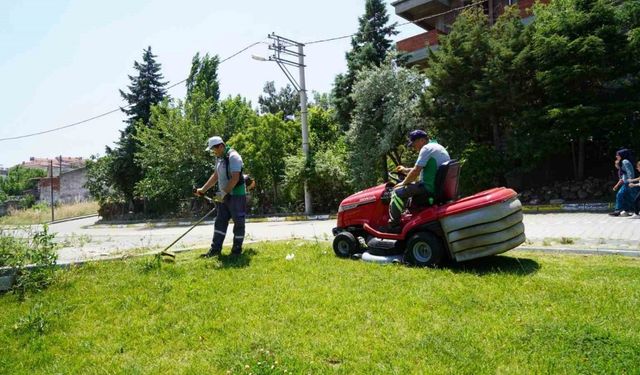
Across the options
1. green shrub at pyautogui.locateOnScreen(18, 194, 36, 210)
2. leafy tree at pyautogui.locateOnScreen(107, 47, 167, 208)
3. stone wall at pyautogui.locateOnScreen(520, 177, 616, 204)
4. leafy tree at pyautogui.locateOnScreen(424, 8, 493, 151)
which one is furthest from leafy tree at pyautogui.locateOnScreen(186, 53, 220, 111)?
stone wall at pyautogui.locateOnScreen(520, 177, 616, 204)

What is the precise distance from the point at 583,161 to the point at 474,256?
1294 cm

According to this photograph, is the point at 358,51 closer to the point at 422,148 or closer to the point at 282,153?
the point at 282,153

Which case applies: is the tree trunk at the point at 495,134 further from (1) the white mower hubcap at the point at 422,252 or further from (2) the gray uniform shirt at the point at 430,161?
(1) the white mower hubcap at the point at 422,252

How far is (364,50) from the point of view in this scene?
71.2ft

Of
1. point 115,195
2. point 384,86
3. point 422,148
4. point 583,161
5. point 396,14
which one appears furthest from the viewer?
point 115,195

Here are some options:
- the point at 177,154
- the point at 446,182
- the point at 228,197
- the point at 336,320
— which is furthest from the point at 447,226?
the point at 177,154

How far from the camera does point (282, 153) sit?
22500mm

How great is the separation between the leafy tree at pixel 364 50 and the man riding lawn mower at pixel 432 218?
49.8ft

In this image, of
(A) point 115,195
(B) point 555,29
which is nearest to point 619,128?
(B) point 555,29

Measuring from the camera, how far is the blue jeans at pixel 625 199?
1098cm

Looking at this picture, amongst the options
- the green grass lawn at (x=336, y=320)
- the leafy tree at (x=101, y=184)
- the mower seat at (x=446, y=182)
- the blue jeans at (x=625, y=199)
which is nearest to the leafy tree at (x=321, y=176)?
the blue jeans at (x=625, y=199)

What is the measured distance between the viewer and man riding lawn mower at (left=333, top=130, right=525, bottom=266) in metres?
5.34

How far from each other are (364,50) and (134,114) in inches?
724

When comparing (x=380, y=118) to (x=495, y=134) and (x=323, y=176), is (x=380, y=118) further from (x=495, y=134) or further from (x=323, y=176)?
(x=495, y=134)
